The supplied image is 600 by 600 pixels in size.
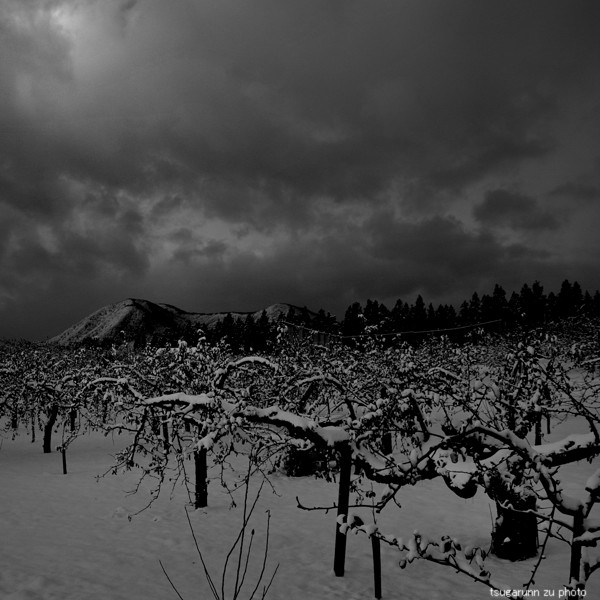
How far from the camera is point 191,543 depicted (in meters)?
12.1

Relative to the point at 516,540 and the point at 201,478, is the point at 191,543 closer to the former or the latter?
the point at 201,478

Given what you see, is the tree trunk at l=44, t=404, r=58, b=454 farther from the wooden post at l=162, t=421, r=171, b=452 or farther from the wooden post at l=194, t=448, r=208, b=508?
the wooden post at l=194, t=448, r=208, b=508

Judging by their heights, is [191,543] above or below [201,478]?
below

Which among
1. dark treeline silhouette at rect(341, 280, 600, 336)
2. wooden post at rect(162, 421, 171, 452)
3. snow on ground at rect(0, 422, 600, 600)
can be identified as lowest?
snow on ground at rect(0, 422, 600, 600)

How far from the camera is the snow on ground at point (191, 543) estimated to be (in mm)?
8781

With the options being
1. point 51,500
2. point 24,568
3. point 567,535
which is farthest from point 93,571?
point 567,535

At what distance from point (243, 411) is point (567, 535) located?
453 inches

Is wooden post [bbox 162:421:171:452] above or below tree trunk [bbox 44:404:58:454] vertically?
above

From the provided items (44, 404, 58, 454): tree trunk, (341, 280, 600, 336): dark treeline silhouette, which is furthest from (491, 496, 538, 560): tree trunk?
(341, 280, 600, 336): dark treeline silhouette

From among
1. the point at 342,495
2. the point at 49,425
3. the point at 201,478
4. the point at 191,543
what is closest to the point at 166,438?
the point at 201,478

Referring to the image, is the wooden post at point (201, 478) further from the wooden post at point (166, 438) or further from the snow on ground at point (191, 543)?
the wooden post at point (166, 438)

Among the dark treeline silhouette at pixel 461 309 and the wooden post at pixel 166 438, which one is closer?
the wooden post at pixel 166 438

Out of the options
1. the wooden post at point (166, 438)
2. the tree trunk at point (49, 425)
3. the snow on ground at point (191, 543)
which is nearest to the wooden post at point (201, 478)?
the snow on ground at point (191, 543)

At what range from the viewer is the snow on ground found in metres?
8.78
